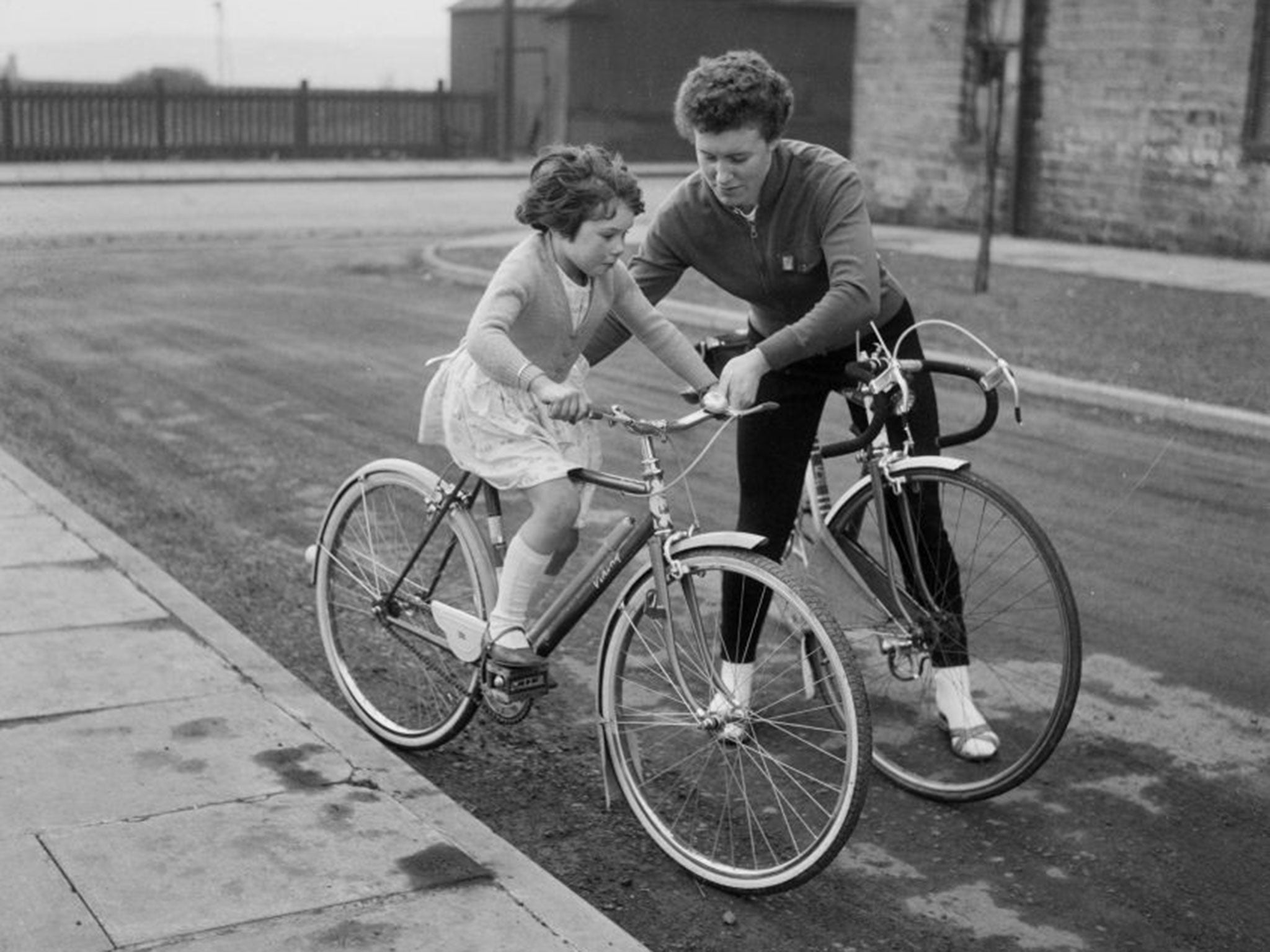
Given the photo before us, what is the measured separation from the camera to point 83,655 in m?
5.99

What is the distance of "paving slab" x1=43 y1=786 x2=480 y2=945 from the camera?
418 cm

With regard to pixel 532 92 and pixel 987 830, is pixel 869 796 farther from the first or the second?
pixel 532 92

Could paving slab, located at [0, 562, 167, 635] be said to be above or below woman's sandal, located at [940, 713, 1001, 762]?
above

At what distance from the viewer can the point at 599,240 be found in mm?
4844

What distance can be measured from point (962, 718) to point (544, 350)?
1.64m

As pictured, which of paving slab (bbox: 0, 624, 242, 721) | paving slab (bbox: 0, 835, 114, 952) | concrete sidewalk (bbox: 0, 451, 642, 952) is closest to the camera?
paving slab (bbox: 0, 835, 114, 952)

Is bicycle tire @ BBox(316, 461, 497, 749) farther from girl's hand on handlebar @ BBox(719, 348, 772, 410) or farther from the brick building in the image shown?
the brick building

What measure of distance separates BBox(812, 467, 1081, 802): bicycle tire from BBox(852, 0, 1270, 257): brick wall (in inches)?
580

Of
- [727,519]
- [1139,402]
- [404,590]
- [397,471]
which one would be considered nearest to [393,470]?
[397,471]

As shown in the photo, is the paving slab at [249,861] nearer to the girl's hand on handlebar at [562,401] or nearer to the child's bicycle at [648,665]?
the child's bicycle at [648,665]

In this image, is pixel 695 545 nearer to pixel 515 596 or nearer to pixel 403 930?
pixel 515 596

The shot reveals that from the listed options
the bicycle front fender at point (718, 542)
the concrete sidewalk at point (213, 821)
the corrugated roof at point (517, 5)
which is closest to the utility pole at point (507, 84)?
the corrugated roof at point (517, 5)

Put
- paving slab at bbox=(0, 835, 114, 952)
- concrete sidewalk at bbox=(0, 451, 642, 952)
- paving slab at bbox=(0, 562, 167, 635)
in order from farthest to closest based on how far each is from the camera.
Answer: paving slab at bbox=(0, 562, 167, 635) < concrete sidewalk at bbox=(0, 451, 642, 952) < paving slab at bbox=(0, 835, 114, 952)

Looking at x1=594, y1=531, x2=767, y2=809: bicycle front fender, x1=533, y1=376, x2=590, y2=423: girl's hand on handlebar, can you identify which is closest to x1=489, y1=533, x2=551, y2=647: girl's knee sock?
x1=594, y1=531, x2=767, y2=809: bicycle front fender
